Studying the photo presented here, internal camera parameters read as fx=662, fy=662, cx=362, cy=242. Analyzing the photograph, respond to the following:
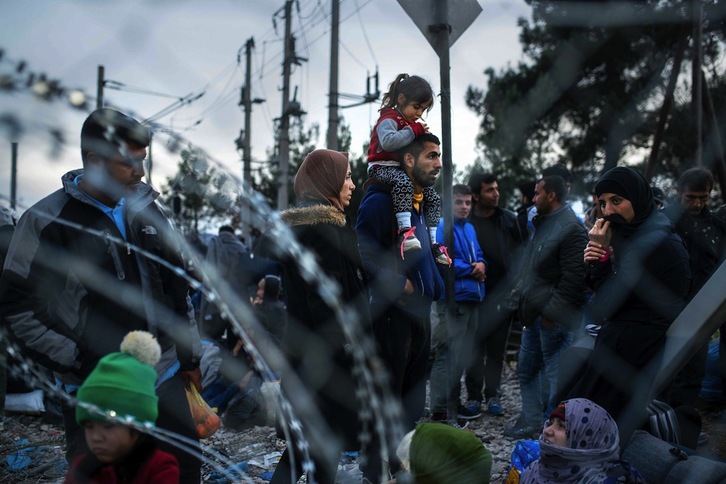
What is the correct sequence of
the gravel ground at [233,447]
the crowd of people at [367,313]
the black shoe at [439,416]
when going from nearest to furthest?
the crowd of people at [367,313], the gravel ground at [233,447], the black shoe at [439,416]

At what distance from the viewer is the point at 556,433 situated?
8.29ft

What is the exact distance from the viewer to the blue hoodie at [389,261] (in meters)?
3.02

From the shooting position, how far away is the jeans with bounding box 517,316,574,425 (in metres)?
4.14

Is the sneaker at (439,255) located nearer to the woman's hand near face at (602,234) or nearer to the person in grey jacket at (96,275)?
the woman's hand near face at (602,234)

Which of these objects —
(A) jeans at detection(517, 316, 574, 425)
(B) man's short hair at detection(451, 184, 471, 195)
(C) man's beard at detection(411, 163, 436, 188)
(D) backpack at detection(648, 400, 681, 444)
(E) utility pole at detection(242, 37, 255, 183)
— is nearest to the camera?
(D) backpack at detection(648, 400, 681, 444)

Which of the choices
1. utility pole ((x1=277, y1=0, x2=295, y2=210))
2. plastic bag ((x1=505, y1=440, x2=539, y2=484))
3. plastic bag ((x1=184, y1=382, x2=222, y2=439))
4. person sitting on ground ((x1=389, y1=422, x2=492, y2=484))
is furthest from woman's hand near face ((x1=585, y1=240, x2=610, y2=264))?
utility pole ((x1=277, y1=0, x2=295, y2=210))

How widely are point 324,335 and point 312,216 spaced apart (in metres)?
0.48

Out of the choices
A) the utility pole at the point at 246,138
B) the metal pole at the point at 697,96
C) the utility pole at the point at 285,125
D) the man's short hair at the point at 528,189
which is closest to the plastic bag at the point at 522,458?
the man's short hair at the point at 528,189

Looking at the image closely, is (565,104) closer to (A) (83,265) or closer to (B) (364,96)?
(B) (364,96)

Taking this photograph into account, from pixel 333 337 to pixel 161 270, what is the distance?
728 mm

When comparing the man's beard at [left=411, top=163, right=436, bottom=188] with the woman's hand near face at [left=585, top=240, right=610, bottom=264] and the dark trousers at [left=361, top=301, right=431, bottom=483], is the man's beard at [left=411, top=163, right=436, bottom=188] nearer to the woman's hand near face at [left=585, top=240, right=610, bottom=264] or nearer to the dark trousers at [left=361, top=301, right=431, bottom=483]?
the dark trousers at [left=361, top=301, right=431, bottom=483]

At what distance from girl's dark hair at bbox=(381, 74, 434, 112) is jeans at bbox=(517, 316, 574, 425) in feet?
5.67

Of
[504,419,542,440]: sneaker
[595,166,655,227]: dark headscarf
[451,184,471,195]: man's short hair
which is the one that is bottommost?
[504,419,542,440]: sneaker

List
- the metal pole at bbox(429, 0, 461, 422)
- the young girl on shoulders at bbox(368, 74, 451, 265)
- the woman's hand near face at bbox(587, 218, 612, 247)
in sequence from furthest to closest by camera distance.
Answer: the metal pole at bbox(429, 0, 461, 422), the young girl on shoulders at bbox(368, 74, 451, 265), the woman's hand near face at bbox(587, 218, 612, 247)
